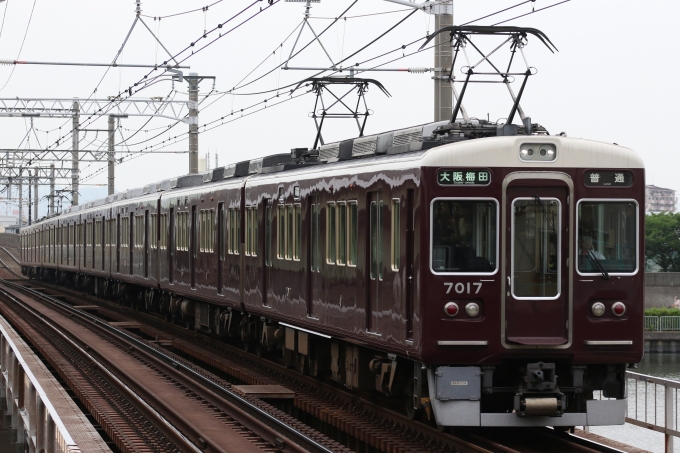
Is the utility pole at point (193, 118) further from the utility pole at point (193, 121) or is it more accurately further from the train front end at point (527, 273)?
the train front end at point (527, 273)

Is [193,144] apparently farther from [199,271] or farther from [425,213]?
[425,213]

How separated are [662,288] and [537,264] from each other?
3940 centimetres

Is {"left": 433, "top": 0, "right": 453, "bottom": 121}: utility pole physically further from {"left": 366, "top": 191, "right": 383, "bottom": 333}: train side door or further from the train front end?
the train front end

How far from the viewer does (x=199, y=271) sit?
862 inches

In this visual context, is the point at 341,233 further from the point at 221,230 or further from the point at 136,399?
the point at 221,230

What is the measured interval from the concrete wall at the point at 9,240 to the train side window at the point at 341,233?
253 ft

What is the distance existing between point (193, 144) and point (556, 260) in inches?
827

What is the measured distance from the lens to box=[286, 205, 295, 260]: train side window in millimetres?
15318

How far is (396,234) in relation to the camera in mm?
11219

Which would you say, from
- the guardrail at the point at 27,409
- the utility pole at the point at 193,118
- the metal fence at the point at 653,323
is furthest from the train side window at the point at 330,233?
the metal fence at the point at 653,323

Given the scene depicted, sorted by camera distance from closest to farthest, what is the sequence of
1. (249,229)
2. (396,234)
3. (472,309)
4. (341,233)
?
1. (472,309)
2. (396,234)
3. (341,233)
4. (249,229)

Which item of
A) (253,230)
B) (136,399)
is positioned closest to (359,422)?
(136,399)

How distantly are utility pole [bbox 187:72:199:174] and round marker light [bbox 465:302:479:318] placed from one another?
1986 cm

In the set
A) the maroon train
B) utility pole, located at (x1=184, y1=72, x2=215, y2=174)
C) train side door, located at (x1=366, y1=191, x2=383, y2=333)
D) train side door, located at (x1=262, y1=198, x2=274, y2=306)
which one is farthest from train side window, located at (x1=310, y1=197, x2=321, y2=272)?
utility pole, located at (x1=184, y1=72, x2=215, y2=174)
